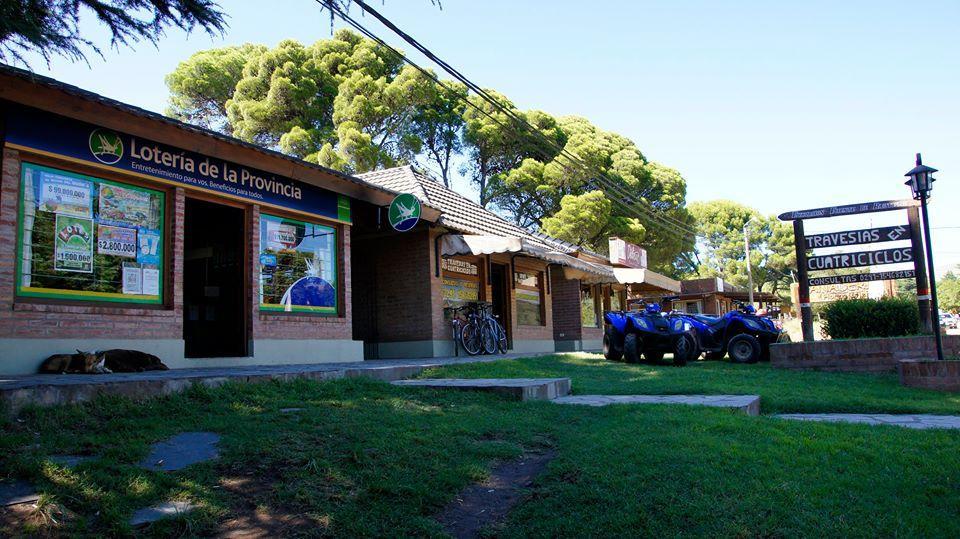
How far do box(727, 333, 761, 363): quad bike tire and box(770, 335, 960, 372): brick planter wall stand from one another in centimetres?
168

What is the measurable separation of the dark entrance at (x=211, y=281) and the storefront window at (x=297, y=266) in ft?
3.63

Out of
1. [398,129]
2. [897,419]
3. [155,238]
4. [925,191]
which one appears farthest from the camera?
[398,129]

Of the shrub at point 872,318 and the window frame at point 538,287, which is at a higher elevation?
the window frame at point 538,287

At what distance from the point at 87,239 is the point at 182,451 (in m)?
4.88

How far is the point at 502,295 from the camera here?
17.3m

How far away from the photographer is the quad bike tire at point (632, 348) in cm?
1308

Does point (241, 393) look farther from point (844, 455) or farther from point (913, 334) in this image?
point (913, 334)

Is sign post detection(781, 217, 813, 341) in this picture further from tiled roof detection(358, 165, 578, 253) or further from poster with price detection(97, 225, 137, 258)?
poster with price detection(97, 225, 137, 258)

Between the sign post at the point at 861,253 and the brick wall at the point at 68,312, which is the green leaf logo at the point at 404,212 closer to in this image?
the brick wall at the point at 68,312

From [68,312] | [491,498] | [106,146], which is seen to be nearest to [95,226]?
[106,146]

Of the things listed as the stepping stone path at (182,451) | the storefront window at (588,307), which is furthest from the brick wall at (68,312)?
the storefront window at (588,307)

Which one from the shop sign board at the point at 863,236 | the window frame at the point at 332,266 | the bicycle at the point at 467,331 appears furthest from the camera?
the bicycle at the point at 467,331

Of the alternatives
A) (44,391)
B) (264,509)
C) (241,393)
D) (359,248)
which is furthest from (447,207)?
(264,509)

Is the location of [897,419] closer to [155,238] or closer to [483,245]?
[483,245]
